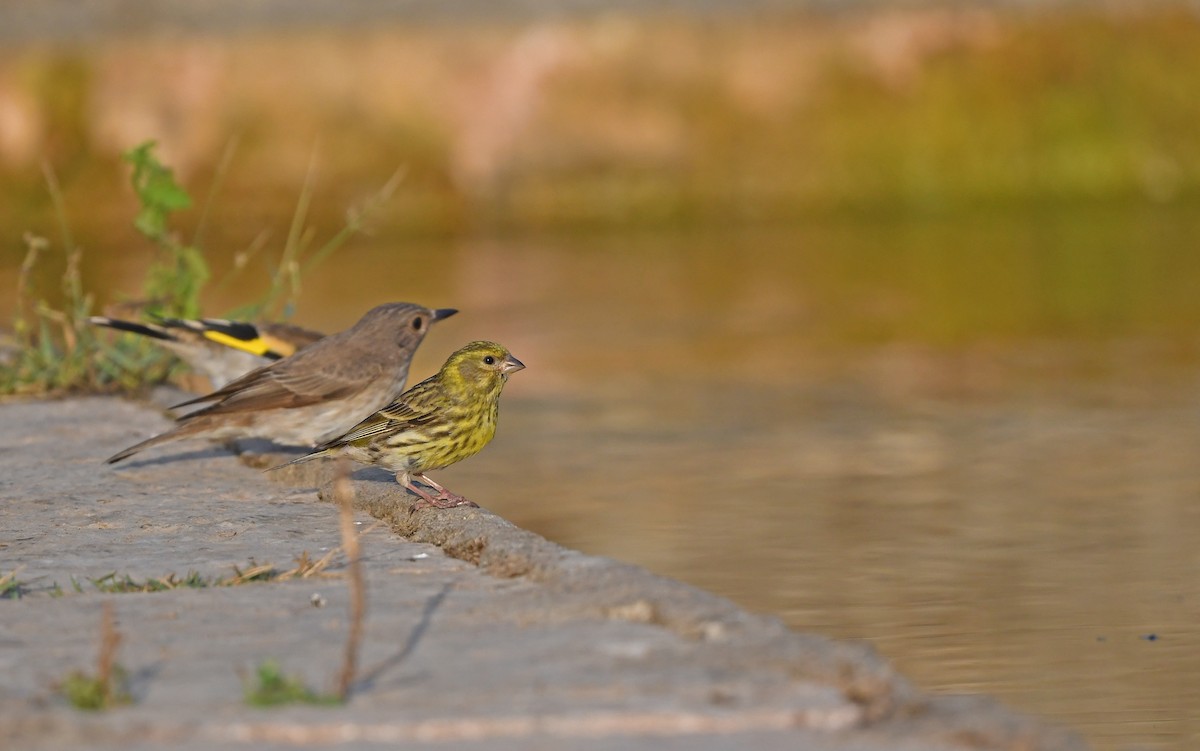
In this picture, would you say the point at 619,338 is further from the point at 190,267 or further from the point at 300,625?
the point at 300,625

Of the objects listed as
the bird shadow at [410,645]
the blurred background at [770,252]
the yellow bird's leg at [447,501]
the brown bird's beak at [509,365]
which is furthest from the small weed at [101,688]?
the brown bird's beak at [509,365]

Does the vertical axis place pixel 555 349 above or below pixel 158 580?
above

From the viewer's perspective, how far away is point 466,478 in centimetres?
852

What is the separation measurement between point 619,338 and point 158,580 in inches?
286

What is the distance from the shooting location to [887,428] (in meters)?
9.31

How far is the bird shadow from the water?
52.8 inches

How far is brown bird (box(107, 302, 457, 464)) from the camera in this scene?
6.83 meters

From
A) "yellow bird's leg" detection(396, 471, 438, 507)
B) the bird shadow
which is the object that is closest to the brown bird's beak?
"yellow bird's leg" detection(396, 471, 438, 507)

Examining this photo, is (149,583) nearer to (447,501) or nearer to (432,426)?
(447,501)

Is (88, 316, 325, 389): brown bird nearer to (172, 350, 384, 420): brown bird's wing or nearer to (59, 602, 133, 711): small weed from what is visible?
(172, 350, 384, 420): brown bird's wing

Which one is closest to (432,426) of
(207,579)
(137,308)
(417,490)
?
(417,490)

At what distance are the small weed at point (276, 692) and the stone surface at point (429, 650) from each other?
36 millimetres

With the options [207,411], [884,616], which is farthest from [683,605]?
[207,411]

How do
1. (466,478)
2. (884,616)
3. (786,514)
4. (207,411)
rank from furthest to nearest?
(466,478)
(786,514)
(207,411)
(884,616)
